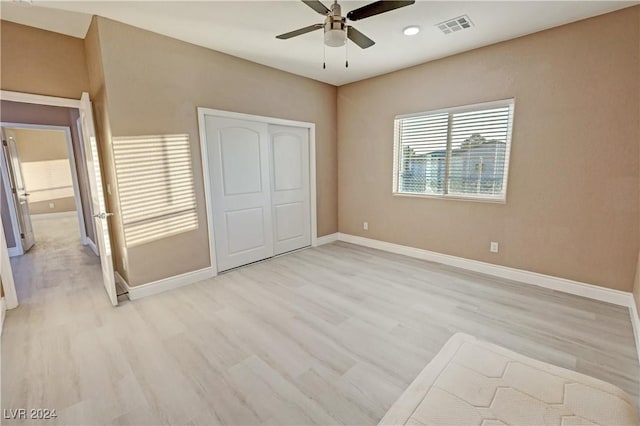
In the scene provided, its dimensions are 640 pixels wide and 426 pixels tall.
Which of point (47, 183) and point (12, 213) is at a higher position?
point (47, 183)

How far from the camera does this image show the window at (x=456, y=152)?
331 cm

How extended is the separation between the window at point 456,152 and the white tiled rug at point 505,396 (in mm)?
2119

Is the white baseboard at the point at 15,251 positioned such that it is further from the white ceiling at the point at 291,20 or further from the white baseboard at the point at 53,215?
the white baseboard at the point at 53,215

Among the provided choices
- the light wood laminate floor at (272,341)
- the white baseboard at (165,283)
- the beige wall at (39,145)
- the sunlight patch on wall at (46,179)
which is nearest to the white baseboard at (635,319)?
the light wood laminate floor at (272,341)

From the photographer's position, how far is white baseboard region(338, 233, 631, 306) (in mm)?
2771

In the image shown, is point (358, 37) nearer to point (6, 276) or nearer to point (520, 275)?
point (520, 275)

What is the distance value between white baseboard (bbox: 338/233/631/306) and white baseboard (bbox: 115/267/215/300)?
2714 millimetres

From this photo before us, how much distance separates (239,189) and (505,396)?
11.1ft

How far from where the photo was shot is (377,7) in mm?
1928

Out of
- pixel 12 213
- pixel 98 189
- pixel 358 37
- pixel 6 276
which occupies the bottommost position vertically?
pixel 6 276

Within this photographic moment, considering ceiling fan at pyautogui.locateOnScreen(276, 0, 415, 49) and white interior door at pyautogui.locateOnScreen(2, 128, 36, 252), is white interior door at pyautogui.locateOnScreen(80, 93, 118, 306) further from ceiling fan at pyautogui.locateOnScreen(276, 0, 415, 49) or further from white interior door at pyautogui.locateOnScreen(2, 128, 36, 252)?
white interior door at pyautogui.locateOnScreen(2, 128, 36, 252)

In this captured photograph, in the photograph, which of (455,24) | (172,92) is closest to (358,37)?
(455,24)

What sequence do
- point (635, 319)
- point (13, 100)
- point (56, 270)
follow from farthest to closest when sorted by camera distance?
point (56, 270), point (13, 100), point (635, 319)

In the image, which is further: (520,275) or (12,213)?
(12,213)
